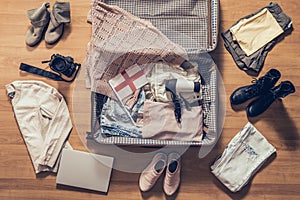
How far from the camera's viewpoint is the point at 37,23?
5.91ft

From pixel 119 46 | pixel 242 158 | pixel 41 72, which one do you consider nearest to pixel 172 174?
pixel 242 158

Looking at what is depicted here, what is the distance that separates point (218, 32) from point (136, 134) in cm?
55

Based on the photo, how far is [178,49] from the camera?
5.63 ft

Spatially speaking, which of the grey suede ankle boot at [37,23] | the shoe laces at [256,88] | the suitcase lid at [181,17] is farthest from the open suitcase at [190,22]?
the grey suede ankle boot at [37,23]

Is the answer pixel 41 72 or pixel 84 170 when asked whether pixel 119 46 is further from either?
pixel 84 170

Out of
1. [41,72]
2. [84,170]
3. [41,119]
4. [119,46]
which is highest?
[119,46]

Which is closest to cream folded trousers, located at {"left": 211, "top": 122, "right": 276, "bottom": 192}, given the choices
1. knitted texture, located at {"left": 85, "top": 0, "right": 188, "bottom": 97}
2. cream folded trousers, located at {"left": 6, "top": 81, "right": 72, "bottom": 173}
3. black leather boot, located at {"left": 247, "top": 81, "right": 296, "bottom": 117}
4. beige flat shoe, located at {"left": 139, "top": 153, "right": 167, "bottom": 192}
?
black leather boot, located at {"left": 247, "top": 81, "right": 296, "bottom": 117}

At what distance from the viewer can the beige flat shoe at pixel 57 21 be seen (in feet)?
5.90

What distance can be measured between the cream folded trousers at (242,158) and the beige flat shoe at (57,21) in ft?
2.64

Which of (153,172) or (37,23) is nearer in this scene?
(153,172)

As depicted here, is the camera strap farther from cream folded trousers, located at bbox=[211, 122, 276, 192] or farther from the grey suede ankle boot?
cream folded trousers, located at bbox=[211, 122, 276, 192]

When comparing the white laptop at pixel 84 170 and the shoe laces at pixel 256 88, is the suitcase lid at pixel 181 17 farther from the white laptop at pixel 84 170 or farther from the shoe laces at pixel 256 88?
the white laptop at pixel 84 170

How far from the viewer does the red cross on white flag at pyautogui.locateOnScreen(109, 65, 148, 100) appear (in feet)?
5.68

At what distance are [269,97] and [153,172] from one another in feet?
1.74
